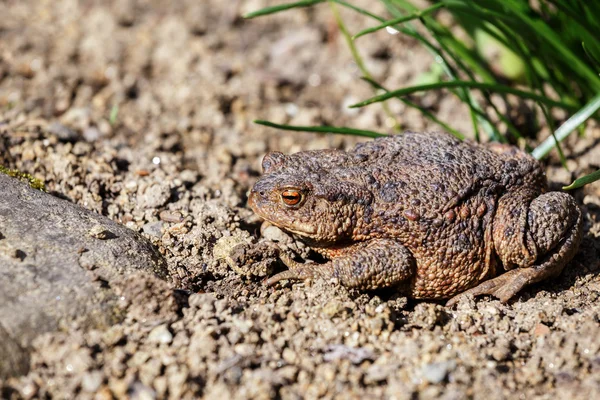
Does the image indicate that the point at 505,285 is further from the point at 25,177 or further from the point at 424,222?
the point at 25,177

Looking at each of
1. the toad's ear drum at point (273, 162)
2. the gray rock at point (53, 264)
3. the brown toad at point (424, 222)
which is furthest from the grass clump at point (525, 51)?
the gray rock at point (53, 264)

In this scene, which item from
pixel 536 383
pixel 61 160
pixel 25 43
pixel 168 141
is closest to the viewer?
pixel 536 383

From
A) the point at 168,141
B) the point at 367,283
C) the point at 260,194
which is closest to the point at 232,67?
the point at 168,141

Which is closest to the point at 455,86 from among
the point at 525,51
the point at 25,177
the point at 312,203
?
the point at 525,51

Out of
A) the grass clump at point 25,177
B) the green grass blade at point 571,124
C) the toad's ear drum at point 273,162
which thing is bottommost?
the grass clump at point 25,177

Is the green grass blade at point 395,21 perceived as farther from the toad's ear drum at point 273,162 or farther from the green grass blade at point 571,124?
the green grass blade at point 571,124

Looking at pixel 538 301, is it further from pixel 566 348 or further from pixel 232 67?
pixel 232 67

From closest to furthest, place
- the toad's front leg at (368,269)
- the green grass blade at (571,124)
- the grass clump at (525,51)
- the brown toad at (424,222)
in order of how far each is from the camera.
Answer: the toad's front leg at (368,269)
the brown toad at (424,222)
the grass clump at (525,51)
the green grass blade at (571,124)
